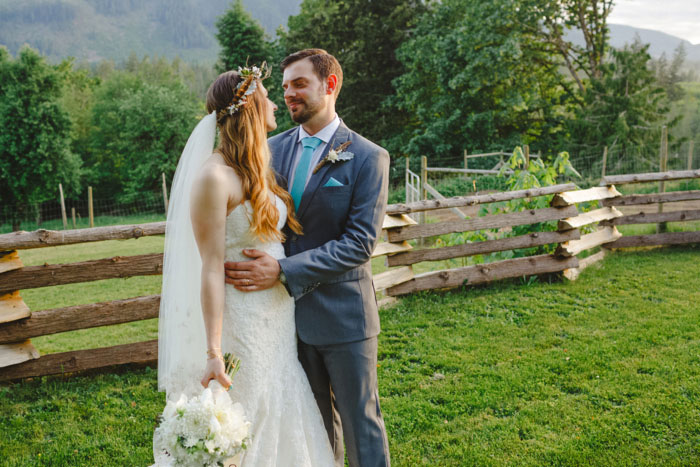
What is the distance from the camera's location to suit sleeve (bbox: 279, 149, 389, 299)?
7.25 ft

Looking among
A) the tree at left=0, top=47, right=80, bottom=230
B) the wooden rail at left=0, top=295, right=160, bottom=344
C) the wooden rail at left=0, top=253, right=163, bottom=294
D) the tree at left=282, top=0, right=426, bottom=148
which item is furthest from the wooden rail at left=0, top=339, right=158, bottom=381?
the tree at left=0, top=47, right=80, bottom=230

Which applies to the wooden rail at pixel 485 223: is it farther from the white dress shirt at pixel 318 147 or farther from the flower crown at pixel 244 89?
the flower crown at pixel 244 89

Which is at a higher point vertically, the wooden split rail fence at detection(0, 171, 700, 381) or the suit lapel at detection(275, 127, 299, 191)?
the suit lapel at detection(275, 127, 299, 191)

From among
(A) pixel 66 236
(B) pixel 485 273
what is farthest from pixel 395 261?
(A) pixel 66 236

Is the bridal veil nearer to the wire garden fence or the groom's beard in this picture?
the groom's beard

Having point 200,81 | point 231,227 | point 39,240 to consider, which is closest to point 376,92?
point 39,240

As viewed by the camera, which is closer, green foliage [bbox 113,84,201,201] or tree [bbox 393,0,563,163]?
tree [bbox 393,0,563,163]

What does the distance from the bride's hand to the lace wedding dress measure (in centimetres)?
18

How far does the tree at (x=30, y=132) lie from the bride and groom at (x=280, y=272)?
32358mm

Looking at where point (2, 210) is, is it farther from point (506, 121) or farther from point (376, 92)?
point (506, 121)

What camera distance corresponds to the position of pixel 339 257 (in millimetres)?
2279

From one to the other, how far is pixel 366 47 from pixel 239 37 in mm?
8456

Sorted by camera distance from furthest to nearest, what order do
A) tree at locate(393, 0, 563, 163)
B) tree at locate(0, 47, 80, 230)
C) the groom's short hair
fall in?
1. tree at locate(0, 47, 80, 230)
2. tree at locate(393, 0, 563, 163)
3. the groom's short hair

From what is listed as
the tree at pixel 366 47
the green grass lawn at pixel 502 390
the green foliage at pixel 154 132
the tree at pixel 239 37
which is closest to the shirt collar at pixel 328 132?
the green grass lawn at pixel 502 390
